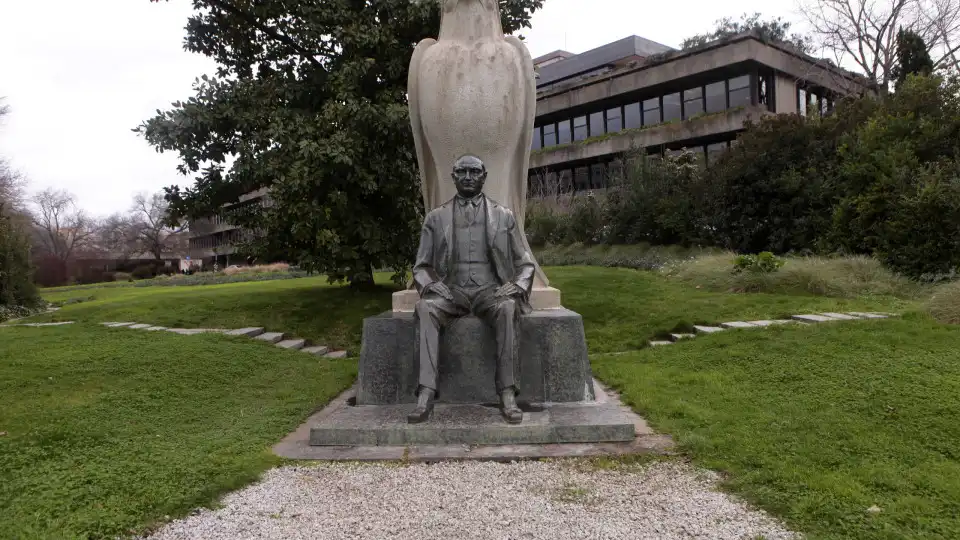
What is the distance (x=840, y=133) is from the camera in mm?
14109

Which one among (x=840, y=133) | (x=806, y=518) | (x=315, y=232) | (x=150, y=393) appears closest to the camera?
(x=806, y=518)

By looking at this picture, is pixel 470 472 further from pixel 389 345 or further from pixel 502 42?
pixel 502 42

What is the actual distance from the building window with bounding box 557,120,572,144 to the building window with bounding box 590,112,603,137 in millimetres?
1483

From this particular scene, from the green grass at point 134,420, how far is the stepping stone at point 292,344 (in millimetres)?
370

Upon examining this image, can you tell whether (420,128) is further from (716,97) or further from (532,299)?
(716,97)

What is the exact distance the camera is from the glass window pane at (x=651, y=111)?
95.4 ft

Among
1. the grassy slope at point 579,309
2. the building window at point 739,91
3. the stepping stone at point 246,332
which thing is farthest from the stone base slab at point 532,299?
the building window at point 739,91

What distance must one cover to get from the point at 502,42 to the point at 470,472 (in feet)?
11.1

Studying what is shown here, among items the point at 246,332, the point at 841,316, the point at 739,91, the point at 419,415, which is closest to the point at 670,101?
the point at 739,91

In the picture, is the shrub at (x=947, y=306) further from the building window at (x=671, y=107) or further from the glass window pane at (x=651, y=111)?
the glass window pane at (x=651, y=111)

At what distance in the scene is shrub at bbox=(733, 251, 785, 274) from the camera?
417 inches

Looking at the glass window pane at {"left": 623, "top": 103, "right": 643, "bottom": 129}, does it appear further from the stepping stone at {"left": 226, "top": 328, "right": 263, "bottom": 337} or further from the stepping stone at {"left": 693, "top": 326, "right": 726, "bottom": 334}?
the stepping stone at {"left": 226, "top": 328, "right": 263, "bottom": 337}

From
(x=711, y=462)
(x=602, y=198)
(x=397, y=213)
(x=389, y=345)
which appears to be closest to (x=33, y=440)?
(x=389, y=345)

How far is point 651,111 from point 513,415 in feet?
92.5
